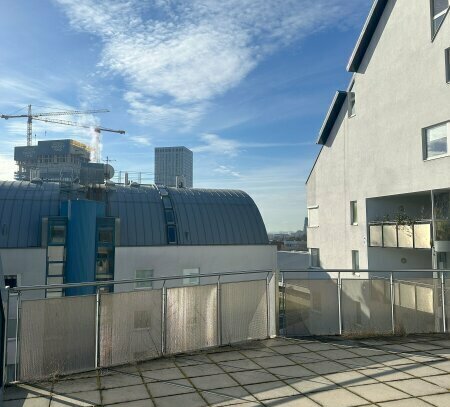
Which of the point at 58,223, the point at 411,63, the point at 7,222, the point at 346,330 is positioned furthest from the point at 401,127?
the point at 7,222

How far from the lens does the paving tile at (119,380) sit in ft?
20.7

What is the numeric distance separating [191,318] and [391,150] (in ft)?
55.6

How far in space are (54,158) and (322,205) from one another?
5925 inches

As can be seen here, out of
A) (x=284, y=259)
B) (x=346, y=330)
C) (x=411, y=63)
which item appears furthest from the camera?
(x=284, y=259)

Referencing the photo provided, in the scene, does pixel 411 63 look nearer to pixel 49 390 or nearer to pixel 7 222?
pixel 49 390

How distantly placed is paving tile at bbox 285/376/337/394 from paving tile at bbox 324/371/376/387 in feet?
0.44

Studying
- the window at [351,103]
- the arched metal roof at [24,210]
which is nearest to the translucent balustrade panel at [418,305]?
the window at [351,103]

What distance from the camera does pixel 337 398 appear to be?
5793 mm

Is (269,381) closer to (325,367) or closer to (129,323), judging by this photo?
(325,367)

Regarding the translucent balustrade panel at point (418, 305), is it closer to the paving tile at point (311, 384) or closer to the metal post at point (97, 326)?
the paving tile at point (311, 384)

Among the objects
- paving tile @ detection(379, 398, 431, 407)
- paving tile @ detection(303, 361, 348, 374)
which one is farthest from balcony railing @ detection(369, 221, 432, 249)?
paving tile @ detection(379, 398, 431, 407)

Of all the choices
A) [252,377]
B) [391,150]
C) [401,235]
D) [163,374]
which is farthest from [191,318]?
[391,150]

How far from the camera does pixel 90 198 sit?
2977 cm

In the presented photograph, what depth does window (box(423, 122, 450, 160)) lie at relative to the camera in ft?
59.0
